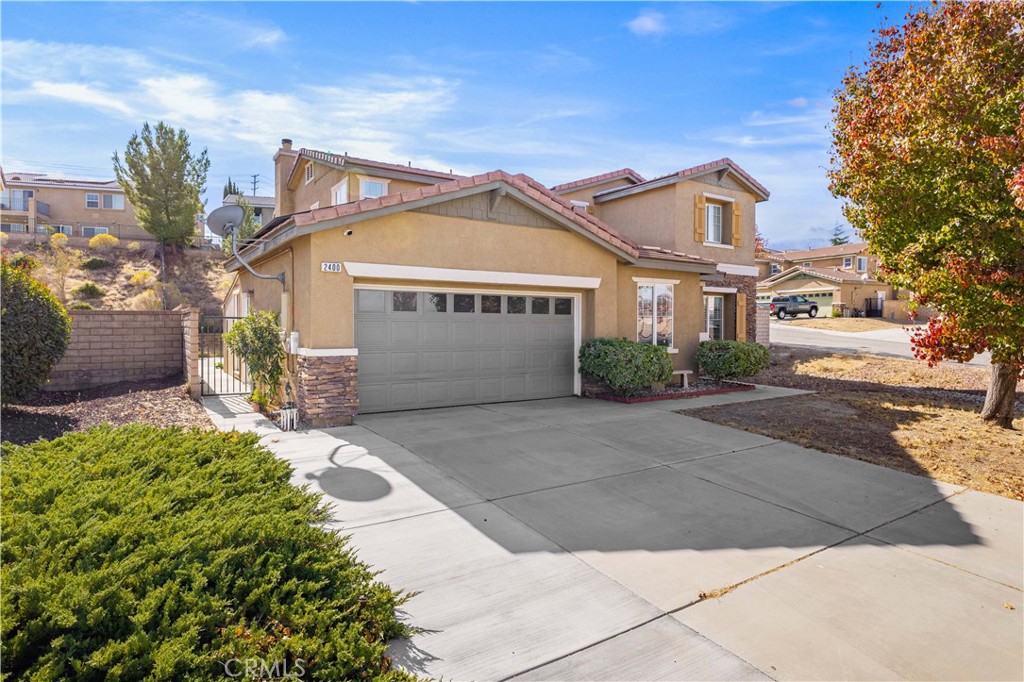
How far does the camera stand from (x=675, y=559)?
14.6ft

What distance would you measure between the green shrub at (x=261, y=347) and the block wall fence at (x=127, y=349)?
5.61 feet

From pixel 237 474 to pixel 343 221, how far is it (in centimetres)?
525

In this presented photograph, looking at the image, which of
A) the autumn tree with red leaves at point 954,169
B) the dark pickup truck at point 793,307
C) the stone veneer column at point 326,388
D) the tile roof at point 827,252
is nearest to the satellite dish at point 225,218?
the stone veneer column at point 326,388

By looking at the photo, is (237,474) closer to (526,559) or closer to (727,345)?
(526,559)

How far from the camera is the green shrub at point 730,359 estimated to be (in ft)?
46.5

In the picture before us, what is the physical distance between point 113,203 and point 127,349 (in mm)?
34042

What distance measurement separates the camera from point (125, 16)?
7.00 metres

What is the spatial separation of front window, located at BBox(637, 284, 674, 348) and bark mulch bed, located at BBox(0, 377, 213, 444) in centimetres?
969

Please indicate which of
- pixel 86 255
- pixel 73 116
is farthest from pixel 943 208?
pixel 86 255

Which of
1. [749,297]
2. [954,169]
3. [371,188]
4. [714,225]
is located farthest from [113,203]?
[954,169]

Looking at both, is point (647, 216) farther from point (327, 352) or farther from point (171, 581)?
point (171, 581)

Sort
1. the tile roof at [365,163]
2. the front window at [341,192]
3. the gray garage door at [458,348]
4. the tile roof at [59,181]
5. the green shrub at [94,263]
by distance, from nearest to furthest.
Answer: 1. the gray garage door at [458,348]
2. the tile roof at [365,163]
3. the front window at [341,192]
4. the green shrub at [94,263]
5. the tile roof at [59,181]

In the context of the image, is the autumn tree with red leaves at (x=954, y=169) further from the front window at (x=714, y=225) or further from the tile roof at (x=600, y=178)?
the tile roof at (x=600, y=178)

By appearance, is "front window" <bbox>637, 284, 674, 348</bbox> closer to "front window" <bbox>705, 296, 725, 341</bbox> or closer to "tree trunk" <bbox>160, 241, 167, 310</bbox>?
"front window" <bbox>705, 296, 725, 341</bbox>
